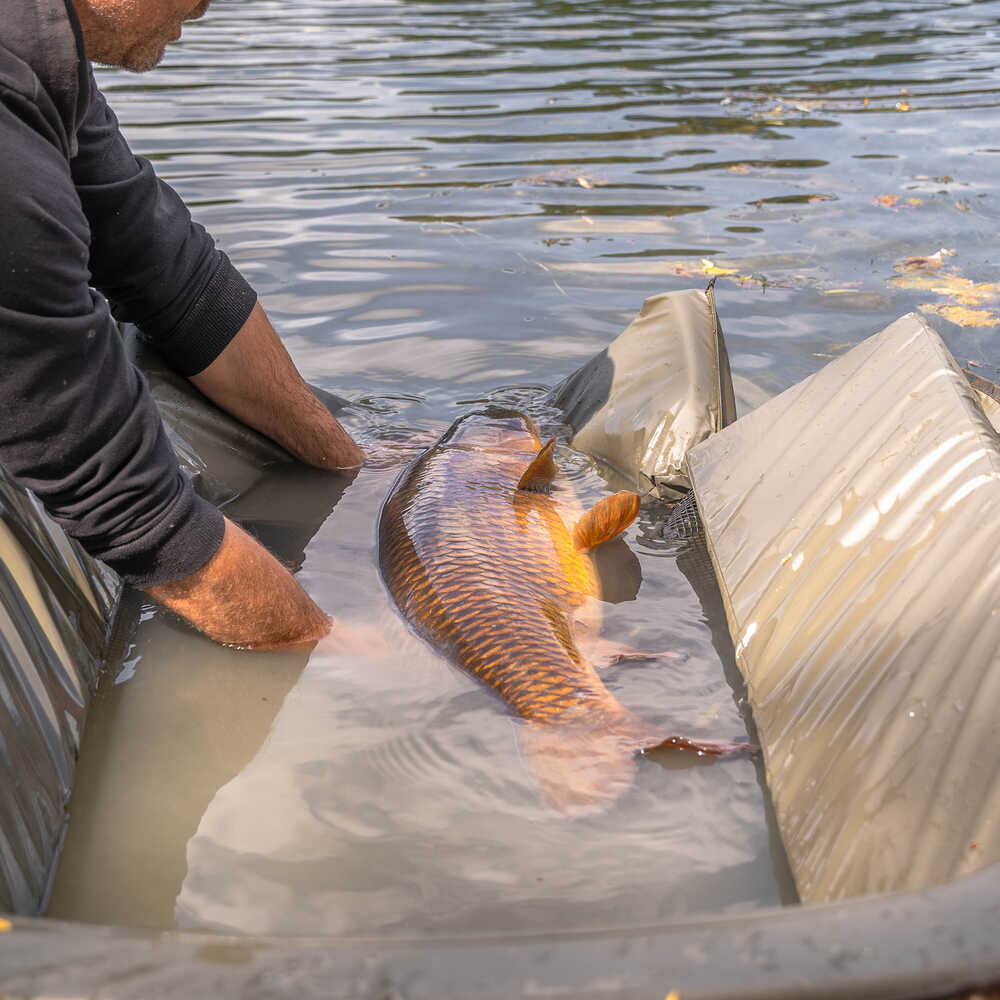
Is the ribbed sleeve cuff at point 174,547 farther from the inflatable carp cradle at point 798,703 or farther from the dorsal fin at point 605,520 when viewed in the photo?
the dorsal fin at point 605,520

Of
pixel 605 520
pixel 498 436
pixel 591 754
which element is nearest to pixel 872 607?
pixel 591 754

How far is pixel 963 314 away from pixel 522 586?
3635 mm

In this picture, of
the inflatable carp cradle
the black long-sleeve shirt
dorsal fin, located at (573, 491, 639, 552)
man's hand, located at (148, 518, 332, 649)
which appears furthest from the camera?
dorsal fin, located at (573, 491, 639, 552)

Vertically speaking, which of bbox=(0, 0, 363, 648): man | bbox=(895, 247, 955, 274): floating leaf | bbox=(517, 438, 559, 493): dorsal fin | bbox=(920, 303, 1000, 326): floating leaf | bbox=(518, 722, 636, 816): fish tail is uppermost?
bbox=(0, 0, 363, 648): man

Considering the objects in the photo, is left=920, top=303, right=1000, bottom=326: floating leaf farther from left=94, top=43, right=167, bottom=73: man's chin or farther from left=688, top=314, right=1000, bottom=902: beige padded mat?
left=94, top=43, right=167, bottom=73: man's chin

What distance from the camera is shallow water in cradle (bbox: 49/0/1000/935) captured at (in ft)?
7.89

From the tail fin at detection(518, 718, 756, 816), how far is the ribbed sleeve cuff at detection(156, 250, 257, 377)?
6.91 feet

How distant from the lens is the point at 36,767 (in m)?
2.48

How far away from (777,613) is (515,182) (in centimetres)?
625

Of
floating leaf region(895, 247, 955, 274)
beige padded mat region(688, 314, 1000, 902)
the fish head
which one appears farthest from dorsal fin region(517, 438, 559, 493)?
floating leaf region(895, 247, 955, 274)

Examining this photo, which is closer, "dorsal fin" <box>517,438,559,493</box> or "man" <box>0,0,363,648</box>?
"man" <box>0,0,363,648</box>

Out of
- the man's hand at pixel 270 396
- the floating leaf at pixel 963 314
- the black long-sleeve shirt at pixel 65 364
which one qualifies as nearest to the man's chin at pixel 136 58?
the black long-sleeve shirt at pixel 65 364

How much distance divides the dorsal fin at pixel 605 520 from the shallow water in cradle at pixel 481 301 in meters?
0.11

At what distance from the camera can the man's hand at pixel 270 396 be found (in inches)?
166
